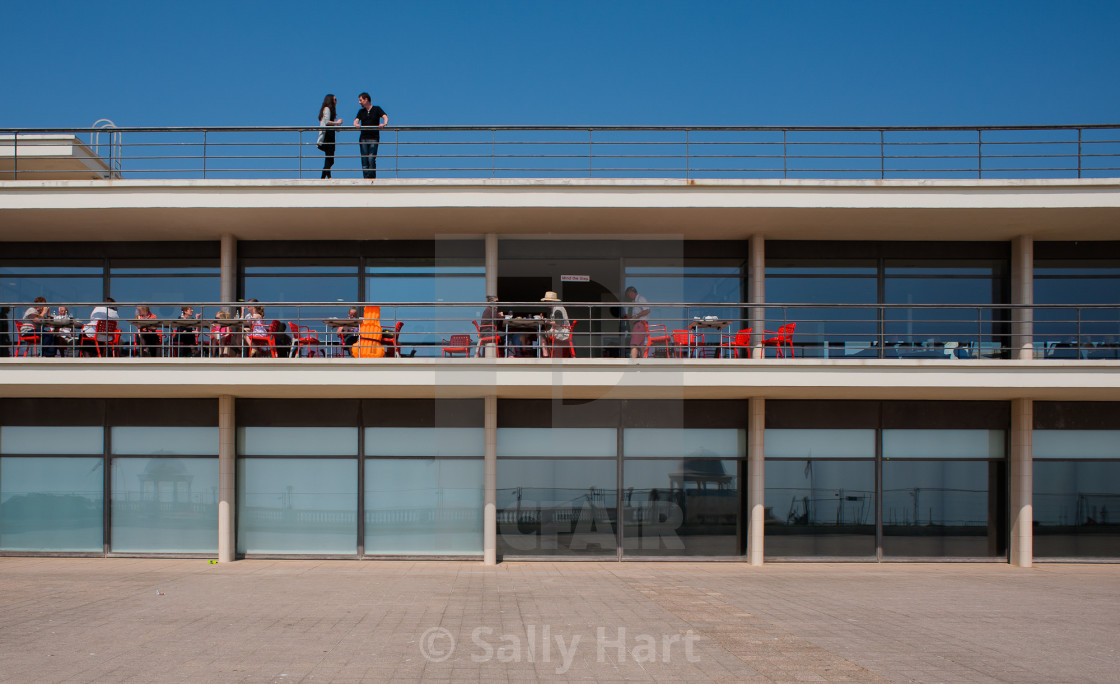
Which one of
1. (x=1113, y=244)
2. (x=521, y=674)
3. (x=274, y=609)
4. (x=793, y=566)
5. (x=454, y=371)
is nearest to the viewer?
(x=521, y=674)

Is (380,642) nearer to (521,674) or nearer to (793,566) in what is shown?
(521,674)

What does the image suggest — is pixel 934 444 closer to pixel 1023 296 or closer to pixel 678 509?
pixel 1023 296

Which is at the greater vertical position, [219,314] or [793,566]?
[219,314]

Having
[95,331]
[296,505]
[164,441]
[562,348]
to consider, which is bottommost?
[296,505]

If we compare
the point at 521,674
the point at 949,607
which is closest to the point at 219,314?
the point at 521,674

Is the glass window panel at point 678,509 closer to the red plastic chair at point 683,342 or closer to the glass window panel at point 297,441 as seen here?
the red plastic chair at point 683,342

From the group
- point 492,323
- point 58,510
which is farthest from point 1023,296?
point 58,510

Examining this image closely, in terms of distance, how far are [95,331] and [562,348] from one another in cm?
791

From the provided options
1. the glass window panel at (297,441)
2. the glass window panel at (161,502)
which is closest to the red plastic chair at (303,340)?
the glass window panel at (297,441)

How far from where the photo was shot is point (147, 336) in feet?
46.7

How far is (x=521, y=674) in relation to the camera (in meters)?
6.68

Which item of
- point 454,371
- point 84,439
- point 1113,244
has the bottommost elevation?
point 84,439

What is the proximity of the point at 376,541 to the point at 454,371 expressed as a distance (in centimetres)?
360

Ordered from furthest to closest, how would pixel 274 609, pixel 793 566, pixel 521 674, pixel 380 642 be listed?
1. pixel 793 566
2. pixel 274 609
3. pixel 380 642
4. pixel 521 674
